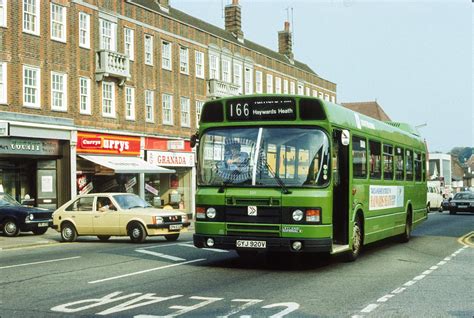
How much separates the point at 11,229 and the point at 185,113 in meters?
19.4

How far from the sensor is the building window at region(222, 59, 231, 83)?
47.0m

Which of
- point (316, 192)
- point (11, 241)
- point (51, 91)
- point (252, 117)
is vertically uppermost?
point (51, 91)

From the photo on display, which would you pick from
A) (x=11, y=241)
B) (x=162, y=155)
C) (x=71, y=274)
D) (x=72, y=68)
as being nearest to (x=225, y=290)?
(x=71, y=274)

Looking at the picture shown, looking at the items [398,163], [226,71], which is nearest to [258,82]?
[226,71]

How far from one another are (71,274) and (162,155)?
90.8 ft

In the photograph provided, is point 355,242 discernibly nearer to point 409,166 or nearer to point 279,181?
point 279,181

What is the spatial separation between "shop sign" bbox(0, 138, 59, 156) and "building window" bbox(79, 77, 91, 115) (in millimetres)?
2520

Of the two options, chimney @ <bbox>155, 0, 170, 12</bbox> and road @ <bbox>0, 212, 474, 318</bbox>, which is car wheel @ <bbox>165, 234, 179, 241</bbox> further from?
chimney @ <bbox>155, 0, 170, 12</bbox>

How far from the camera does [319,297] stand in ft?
30.8

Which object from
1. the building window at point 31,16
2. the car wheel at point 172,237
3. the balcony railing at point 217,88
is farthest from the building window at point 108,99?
the car wheel at point 172,237

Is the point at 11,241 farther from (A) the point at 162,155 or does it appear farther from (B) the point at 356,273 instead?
(A) the point at 162,155

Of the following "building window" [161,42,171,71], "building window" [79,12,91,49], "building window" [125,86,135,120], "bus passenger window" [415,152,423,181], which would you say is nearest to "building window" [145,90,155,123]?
"building window" [125,86,135,120]

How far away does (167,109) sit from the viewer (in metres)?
40.5

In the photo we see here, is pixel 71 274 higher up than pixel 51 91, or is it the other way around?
pixel 51 91
